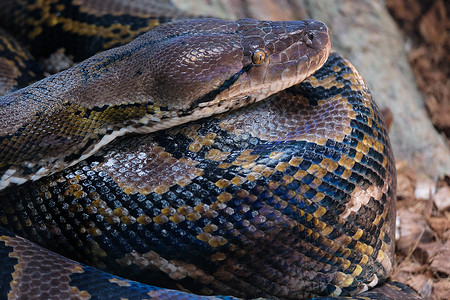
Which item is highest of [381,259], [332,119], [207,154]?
[207,154]

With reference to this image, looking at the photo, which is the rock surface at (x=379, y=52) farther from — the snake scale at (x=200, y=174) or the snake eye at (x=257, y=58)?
the snake eye at (x=257, y=58)

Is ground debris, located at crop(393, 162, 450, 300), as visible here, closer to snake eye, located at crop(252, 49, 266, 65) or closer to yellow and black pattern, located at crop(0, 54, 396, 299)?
yellow and black pattern, located at crop(0, 54, 396, 299)

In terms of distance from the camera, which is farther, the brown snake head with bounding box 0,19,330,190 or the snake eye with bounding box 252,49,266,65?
the snake eye with bounding box 252,49,266,65

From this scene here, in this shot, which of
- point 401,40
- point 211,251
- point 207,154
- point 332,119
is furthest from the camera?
point 401,40

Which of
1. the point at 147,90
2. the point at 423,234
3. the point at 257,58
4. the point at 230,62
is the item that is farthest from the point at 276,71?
the point at 423,234

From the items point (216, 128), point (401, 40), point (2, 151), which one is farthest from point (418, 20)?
point (2, 151)

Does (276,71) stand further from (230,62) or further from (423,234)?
(423,234)

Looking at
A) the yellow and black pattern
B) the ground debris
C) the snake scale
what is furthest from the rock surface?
the yellow and black pattern

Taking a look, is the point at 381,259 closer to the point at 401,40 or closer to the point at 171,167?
the point at 171,167
